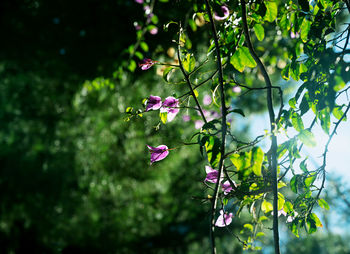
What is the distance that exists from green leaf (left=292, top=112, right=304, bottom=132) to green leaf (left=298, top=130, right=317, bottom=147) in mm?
45

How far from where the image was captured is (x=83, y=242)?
341 centimetres

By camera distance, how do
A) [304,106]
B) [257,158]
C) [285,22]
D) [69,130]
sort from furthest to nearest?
[69,130] < [285,22] < [304,106] < [257,158]

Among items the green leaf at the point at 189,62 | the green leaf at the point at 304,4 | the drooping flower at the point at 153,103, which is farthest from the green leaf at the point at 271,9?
the drooping flower at the point at 153,103

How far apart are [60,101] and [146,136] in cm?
93

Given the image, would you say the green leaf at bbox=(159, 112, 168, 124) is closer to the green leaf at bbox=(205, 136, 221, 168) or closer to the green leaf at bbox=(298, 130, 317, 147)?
the green leaf at bbox=(205, 136, 221, 168)

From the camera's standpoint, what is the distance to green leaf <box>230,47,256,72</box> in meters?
0.59

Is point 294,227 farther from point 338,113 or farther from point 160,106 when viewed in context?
point 160,106

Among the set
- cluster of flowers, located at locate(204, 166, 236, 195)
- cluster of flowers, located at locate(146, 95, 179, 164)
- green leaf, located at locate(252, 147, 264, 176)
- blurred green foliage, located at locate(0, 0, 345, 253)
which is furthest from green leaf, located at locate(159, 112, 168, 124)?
blurred green foliage, located at locate(0, 0, 345, 253)

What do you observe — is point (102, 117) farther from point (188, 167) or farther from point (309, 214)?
point (309, 214)

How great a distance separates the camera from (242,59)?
23.5 inches

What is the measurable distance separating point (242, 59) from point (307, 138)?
0.65 feet

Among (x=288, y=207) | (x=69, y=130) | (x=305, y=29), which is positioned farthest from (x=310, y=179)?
(x=69, y=130)

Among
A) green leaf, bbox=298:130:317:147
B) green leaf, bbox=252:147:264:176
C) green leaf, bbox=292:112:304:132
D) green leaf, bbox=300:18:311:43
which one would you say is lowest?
green leaf, bbox=252:147:264:176

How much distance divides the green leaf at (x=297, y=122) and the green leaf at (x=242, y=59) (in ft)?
0.41
